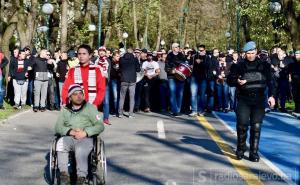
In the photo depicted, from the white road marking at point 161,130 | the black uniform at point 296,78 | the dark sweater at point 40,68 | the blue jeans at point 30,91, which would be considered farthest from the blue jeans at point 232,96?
the blue jeans at point 30,91

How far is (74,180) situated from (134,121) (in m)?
8.63

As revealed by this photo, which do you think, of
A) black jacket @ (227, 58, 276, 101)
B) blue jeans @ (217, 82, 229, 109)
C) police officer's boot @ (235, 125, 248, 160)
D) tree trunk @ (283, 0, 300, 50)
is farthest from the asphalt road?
tree trunk @ (283, 0, 300, 50)

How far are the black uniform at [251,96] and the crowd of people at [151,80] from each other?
275 inches

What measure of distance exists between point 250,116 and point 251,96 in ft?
1.18

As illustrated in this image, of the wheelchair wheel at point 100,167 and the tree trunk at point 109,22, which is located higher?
the tree trunk at point 109,22

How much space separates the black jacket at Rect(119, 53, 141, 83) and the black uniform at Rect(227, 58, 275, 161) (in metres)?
6.90

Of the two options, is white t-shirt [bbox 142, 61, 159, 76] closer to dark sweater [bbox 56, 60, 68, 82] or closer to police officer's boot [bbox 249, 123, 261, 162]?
dark sweater [bbox 56, 60, 68, 82]

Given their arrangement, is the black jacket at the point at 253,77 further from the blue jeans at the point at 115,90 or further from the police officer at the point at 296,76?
the police officer at the point at 296,76

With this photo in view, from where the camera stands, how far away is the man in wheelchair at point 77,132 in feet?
25.1

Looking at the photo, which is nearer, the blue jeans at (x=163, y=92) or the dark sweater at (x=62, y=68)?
the dark sweater at (x=62, y=68)

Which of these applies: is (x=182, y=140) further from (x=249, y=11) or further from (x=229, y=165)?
(x=249, y=11)

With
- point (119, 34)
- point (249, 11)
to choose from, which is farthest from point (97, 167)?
point (119, 34)

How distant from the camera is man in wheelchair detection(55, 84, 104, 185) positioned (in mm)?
7645

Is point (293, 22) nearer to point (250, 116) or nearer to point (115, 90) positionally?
point (115, 90)
